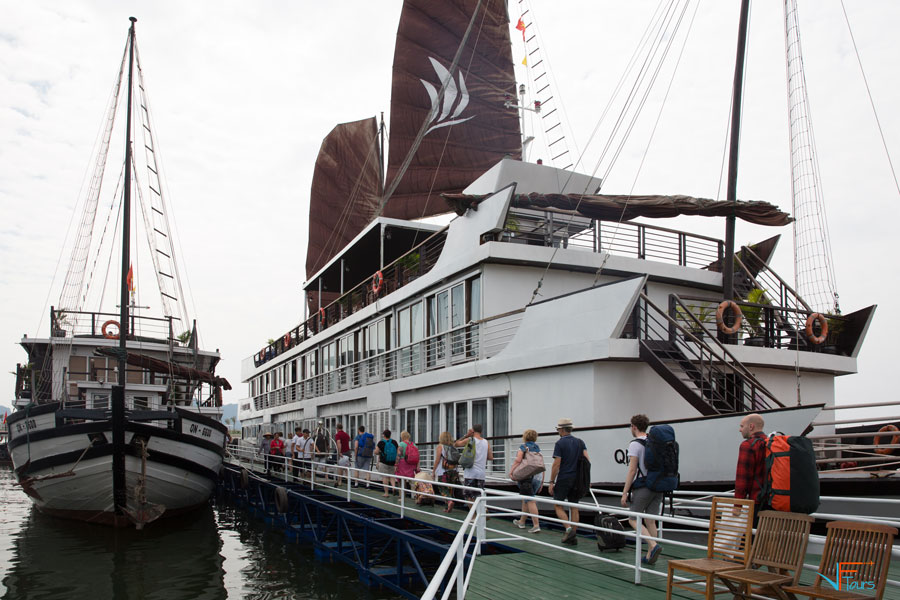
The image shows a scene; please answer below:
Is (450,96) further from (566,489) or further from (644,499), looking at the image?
(644,499)

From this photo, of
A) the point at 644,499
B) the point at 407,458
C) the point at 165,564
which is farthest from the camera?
the point at 165,564

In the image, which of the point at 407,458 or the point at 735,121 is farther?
the point at 735,121

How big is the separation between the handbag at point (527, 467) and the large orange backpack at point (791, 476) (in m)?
4.40

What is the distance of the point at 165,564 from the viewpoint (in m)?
14.8

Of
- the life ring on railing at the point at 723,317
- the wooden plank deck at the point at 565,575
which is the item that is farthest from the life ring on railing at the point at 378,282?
the wooden plank deck at the point at 565,575

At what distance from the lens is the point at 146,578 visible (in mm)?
13531

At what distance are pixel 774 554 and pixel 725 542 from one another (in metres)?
0.56

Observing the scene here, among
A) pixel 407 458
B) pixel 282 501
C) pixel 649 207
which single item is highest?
pixel 649 207

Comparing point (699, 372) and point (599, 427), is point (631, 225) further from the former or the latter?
point (599, 427)

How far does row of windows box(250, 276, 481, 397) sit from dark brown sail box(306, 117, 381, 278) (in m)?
10.2

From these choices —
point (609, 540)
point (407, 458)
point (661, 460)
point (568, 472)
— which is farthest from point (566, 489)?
point (407, 458)

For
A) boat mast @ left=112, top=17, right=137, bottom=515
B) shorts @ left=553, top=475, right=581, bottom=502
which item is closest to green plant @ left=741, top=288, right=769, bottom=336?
shorts @ left=553, top=475, right=581, bottom=502

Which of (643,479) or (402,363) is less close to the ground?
(402,363)

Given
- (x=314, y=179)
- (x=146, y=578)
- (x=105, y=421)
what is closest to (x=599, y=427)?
(x=146, y=578)
